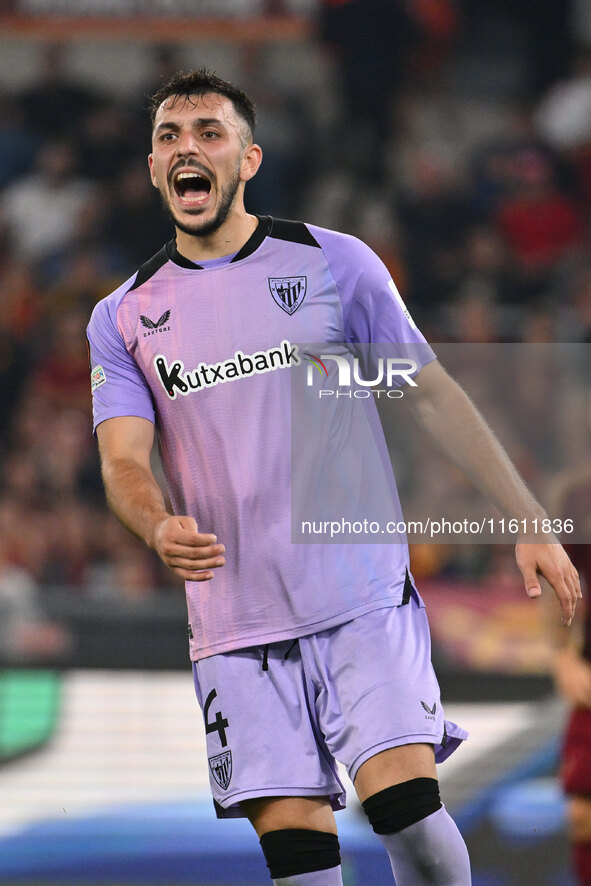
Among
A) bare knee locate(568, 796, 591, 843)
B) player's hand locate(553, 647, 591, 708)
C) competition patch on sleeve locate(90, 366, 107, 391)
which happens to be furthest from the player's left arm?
bare knee locate(568, 796, 591, 843)

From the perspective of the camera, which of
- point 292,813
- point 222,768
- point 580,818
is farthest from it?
point 580,818

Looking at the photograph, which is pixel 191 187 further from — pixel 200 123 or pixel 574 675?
pixel 574 675

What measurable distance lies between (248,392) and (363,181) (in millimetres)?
7839

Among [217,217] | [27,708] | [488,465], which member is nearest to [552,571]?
[488,465]

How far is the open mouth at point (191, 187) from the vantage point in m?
3.41

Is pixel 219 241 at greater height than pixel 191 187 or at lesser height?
lesser

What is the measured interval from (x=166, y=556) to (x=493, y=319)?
241 inches

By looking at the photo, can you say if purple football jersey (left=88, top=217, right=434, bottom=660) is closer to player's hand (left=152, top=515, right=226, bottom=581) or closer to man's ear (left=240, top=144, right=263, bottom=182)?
man's ear (left=240, top=144, right=263, bottom=182)

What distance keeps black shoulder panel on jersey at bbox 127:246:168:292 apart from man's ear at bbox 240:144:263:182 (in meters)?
0.30

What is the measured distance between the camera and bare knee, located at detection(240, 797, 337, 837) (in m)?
3.23

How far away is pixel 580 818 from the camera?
5367 mm

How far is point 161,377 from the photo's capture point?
344cm

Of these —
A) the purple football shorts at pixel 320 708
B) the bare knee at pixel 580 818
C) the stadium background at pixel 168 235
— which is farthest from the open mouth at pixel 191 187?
the bare knee at pixel 580 818

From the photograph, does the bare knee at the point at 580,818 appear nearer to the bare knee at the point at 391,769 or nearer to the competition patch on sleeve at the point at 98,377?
the bare knee at the point at 391,769
